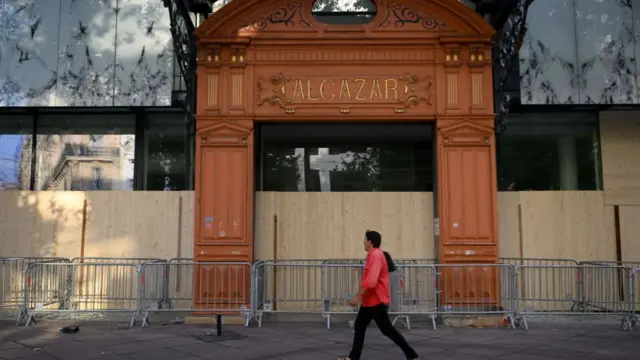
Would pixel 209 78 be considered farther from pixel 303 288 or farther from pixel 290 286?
pixel 303 288

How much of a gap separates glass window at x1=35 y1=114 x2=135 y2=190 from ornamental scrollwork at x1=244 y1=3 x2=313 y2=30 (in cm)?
364

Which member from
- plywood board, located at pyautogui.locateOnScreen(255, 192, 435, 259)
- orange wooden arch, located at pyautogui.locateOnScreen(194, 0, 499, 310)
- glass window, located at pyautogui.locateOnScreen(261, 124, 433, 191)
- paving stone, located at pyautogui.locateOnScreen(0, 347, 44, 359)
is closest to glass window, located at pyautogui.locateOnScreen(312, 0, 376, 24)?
orange wooden arch, located at pyautogui.locateOnScreen(194, 0, 499, 310)

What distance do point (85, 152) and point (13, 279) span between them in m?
3.00

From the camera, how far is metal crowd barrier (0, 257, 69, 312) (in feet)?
37.0

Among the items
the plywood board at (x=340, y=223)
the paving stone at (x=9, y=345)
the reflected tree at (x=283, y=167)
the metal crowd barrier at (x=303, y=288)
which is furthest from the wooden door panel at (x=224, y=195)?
the paving stone at (x=9, y=345)

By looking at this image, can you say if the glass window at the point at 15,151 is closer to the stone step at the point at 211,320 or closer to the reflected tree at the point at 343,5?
the stone step at the point at 211,320

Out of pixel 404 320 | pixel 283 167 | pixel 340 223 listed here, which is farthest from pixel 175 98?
pixel 404 320

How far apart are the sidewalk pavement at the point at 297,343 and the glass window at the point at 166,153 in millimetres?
3306

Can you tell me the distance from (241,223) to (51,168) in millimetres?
4750

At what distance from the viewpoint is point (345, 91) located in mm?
11211

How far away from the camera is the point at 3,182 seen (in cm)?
1248

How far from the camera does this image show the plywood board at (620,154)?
12023 mm

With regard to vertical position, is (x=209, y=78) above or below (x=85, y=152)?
above

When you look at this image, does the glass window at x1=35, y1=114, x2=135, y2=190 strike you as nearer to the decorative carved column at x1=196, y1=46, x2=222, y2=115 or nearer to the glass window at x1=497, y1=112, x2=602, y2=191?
the decorative carved column at x1=196, y1=46, x2=222, y2=115
